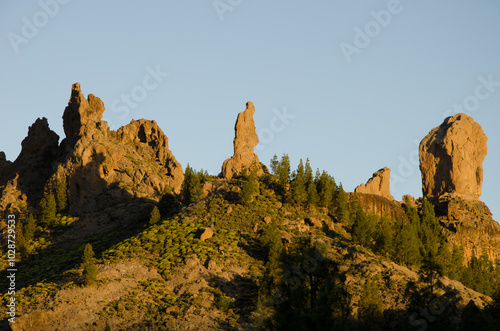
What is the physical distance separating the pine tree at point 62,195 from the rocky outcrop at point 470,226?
10119 centimetres

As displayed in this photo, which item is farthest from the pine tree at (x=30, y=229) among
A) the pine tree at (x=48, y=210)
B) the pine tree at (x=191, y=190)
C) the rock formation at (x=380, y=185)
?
the rock formation at (x=380, y=185)

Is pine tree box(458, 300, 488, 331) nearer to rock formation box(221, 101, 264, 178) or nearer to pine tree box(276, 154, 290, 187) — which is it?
pine tree box(276, 154, 290, 187)

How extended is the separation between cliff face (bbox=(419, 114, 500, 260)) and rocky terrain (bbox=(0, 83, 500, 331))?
392mm

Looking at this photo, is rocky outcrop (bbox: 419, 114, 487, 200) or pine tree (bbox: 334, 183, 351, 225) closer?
pine tree (bbox: 334, 183, 351, 225)

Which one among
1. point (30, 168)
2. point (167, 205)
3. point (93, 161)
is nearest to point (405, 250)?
point (167, 205)

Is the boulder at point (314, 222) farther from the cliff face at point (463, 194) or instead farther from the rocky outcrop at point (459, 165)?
the rocky outcrop at point (459, 165)

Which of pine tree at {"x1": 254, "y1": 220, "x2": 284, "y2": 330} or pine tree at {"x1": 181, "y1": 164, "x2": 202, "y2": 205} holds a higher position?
pine tree at {"x1": 181, "y1": 164, "x2": 202, "y2": 205}

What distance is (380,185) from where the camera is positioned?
19225 centimetres

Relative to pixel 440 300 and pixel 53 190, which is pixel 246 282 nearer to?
pixel 440 300

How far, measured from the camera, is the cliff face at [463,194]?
169 m

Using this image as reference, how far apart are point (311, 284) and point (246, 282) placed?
16.0 meters

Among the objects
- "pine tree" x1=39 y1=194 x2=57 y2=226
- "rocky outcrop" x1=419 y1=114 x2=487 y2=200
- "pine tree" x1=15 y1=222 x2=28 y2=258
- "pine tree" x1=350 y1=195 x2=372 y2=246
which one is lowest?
"pine tree" x1=15 y1=222 x2=28 y2=258

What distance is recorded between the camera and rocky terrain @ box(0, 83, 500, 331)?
96.9m

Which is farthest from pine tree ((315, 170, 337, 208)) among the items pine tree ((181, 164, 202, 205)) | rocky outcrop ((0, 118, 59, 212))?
rocky outcrop ((0, 118, 59, 212))
